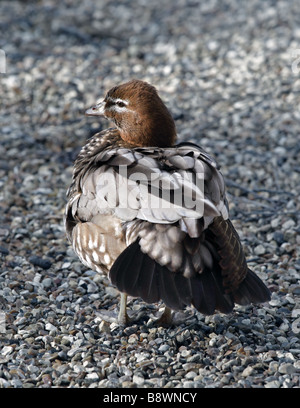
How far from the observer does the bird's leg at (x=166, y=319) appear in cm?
441

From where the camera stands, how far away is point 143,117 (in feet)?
15.3

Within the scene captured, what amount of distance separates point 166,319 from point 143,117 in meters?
1.39

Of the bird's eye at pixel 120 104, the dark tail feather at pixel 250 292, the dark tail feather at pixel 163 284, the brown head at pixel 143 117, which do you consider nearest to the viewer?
the dark tail feather at pixel 163 284

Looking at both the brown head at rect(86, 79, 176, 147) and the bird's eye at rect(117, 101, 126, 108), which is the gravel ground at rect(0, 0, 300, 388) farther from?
the bird's eye at rect(117, 101, 126, 108)

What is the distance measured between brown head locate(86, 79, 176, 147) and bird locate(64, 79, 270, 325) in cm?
30

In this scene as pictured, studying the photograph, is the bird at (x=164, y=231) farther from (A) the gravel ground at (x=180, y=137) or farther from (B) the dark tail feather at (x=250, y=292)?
(A) the gravel ground at (x=180, y=137)

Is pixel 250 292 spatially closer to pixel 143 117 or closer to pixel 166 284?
pixel 166 284

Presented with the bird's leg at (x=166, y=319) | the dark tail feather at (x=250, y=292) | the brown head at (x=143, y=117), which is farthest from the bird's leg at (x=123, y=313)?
the brown head at (x=143, y=117)

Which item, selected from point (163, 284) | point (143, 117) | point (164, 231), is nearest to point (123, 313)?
point (163, 284)

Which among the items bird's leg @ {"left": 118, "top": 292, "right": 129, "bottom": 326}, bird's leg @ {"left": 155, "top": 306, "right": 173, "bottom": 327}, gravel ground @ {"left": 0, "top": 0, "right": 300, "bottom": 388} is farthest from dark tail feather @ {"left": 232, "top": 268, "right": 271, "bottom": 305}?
bird's leg @ {"left": 118, "top": 292, "right": 129, "bottom": 326}

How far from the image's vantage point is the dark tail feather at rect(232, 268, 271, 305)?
155 inches

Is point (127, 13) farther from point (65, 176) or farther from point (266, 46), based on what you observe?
point (65, 176)

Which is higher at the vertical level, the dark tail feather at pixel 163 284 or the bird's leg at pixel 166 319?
the dark tail feather at pixel 163 284

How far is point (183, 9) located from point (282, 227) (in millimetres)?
6471
